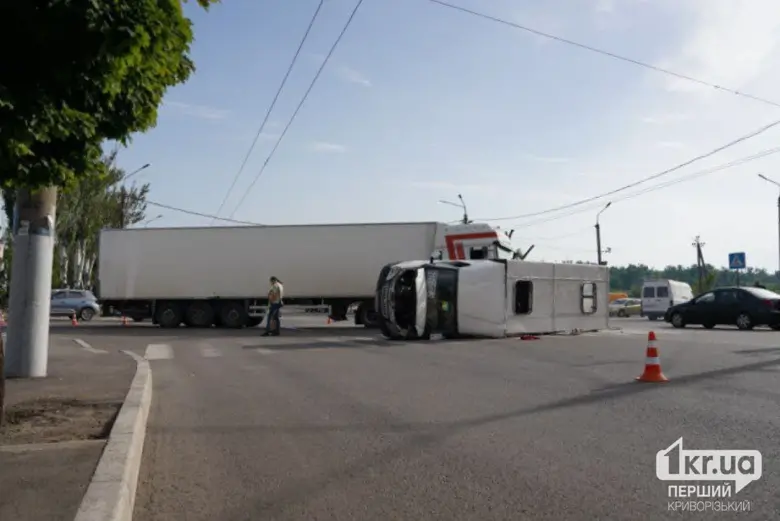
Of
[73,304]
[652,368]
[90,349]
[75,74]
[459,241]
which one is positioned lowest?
[90,349]

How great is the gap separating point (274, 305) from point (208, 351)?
487cm

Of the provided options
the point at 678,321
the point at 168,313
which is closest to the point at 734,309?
the point at 678,321

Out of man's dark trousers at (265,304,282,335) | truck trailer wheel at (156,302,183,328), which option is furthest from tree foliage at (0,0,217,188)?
truck trailer wheel at (156,302,183,328)

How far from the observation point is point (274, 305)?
70.4 feet

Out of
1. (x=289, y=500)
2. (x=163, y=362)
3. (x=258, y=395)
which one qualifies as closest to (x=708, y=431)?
(x=289, y=500)

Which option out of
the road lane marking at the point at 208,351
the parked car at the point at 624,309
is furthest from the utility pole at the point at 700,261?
the road lane marking at the point at 208,351

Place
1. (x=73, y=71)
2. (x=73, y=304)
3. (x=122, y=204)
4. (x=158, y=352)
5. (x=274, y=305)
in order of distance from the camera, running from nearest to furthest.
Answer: (x=73, y=71)
(x=158, y=352)
(x=274, y=305)
(x=73, y=304)
(x=122, y=204)

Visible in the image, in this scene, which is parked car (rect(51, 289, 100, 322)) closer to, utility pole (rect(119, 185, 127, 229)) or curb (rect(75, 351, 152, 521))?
utility pole (rect(119, 185, 127, 229))

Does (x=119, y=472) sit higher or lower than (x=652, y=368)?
lower

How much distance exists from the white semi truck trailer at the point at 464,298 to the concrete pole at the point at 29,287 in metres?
9.85

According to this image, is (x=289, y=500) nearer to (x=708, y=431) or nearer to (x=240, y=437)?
(x=240, y=437)

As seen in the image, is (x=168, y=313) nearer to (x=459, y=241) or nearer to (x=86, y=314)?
(x=459, y=241)

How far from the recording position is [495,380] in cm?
1092

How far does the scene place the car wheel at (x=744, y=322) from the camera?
81.4 ft
